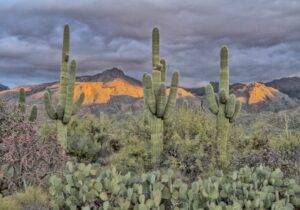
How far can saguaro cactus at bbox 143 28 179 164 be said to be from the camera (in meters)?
18.4

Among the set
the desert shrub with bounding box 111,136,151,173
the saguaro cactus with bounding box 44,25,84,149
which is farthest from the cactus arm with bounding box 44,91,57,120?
the desert shrub with bounding box 111,136,151,173

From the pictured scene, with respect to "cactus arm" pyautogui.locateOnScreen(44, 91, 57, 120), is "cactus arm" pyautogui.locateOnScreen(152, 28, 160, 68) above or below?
above

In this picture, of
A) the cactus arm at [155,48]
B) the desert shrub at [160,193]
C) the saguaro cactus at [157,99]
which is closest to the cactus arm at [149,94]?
the saguaro cactus at [157,99]

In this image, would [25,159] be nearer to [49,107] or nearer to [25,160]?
[25,160]

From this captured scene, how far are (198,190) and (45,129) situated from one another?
1732 cm

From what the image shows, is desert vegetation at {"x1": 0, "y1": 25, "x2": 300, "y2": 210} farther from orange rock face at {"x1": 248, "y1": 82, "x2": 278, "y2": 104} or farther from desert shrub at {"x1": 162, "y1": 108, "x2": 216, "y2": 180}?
orange rock face at {"x1": 248, "y1": 82, "x2": 278, "y2": 104}

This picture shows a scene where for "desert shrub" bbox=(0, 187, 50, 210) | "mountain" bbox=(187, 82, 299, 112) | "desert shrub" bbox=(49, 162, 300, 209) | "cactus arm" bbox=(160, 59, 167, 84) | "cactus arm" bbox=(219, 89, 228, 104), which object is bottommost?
"desert shrub" bbox=(0, 187, 50, 210)

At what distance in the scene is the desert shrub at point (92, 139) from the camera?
2384 cm

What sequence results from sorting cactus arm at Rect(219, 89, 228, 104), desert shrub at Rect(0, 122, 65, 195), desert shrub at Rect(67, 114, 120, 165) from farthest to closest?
desert shrub at Rect(67, 114, 120, 165) < cactus arm at Rect(219, 89, 228, 104) < desert shrub at Rect(0, 122, 65, 195)

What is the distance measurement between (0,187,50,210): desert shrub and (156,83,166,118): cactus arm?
945cm

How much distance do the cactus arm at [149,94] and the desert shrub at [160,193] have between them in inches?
387

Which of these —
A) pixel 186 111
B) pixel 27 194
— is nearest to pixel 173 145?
pixel 186 111

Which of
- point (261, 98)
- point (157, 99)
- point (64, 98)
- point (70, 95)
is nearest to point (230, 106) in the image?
point (157, 99)

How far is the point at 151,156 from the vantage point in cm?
1950
